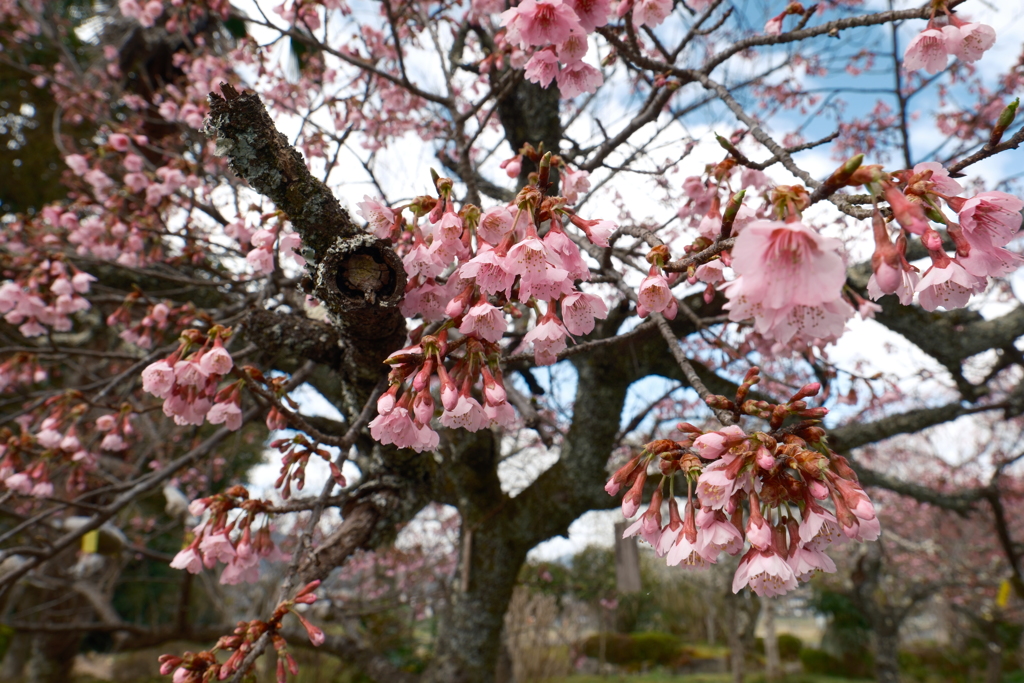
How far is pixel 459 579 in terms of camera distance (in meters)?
3.42

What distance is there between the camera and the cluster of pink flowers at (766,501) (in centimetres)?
83

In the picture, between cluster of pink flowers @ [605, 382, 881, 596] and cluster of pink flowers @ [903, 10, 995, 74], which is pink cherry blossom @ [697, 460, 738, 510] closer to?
cluster of pink flowers @ [605, 382, 881, 596]

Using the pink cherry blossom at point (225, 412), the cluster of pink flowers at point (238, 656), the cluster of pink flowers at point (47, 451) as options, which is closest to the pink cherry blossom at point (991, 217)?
the cluster of pink flowers at point (238, 656)

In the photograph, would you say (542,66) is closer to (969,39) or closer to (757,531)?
(969,39)

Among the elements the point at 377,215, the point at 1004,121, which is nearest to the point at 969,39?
the point at 1004,121

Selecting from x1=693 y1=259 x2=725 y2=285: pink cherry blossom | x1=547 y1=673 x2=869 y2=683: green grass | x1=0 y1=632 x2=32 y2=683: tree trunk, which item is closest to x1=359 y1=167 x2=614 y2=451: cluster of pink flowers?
x1=693 y1=259 x2=725 y2=285: pink cherry blossom

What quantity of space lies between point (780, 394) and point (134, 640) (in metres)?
6.27

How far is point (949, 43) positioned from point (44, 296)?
4254 millimetres

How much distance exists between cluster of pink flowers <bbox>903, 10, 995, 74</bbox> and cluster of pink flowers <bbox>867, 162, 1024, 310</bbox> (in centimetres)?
69

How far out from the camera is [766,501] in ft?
2.86

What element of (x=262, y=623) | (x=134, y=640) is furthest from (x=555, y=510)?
(x=134, y=640)

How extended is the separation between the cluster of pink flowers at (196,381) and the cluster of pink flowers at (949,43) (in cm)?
206

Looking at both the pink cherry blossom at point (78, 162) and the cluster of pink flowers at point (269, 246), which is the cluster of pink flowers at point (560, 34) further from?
the pink cherry blossom at point (78, 162)

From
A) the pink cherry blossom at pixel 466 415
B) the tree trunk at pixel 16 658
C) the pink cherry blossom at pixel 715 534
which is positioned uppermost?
the pink cherry blossom at pixel 466 415
